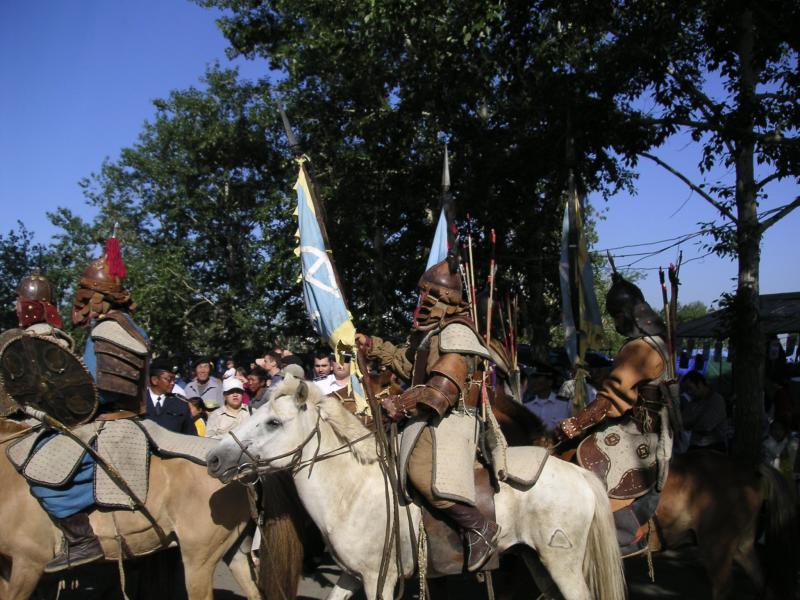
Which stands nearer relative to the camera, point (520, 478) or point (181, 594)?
point (520, 478)

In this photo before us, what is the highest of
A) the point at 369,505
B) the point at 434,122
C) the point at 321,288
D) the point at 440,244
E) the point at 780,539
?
the point at 434,122

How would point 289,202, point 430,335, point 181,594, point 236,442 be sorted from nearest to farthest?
point 236,442 → point 430,335 → point 181,594 → point 289,202

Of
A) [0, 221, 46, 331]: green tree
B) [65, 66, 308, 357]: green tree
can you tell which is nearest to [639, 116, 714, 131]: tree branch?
[65, 66, 308, 357]: green tree

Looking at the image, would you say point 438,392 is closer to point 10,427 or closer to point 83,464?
point 83,464

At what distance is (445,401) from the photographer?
4230 mm

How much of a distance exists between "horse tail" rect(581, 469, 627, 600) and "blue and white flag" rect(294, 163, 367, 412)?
129 inches

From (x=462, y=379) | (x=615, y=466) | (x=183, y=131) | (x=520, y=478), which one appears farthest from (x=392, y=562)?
(x=183, y=131)

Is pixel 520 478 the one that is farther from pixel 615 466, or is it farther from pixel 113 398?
pixel 113 398

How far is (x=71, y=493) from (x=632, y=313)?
13.7 feet

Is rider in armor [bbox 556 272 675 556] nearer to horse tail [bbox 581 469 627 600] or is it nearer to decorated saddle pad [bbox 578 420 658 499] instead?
decorated saddle pad [bbox 578 420 658 499]

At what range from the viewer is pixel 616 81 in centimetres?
1062

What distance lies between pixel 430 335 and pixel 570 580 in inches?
69.9

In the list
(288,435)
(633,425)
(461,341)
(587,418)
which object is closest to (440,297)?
(461,341)

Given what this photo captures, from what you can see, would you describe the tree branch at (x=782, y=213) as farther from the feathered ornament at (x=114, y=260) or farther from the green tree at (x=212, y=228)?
the green tree at (x=212, y=228)
